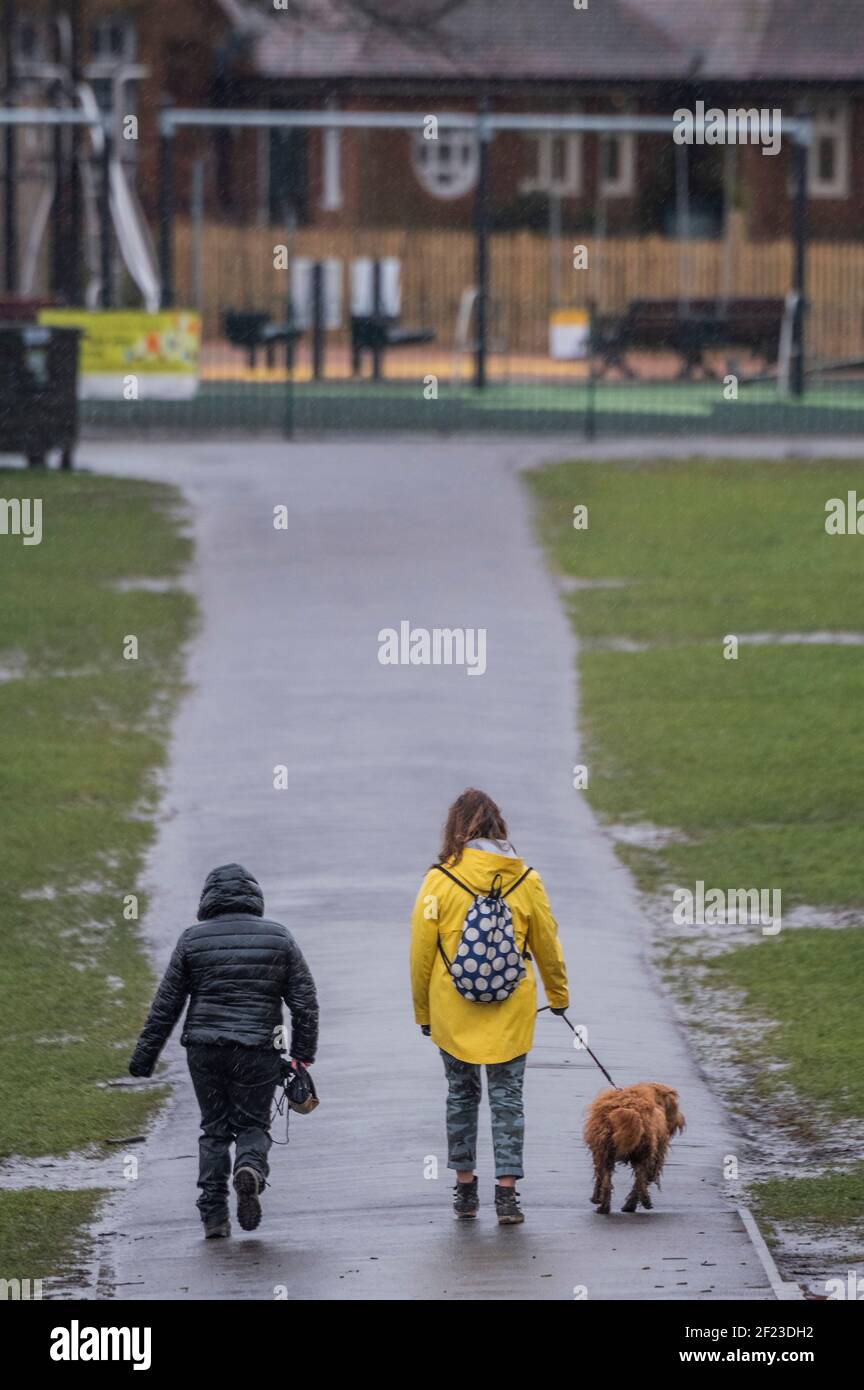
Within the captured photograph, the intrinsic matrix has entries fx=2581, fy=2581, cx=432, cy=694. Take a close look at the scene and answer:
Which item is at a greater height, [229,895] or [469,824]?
[469,824]

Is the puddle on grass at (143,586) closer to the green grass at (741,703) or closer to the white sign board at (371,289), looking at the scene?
the green grass at (741,703)

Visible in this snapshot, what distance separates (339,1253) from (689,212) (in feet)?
141

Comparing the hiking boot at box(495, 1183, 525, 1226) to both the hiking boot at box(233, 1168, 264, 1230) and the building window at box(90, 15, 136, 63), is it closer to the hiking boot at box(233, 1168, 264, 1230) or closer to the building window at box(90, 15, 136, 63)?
the hiking boot at box(233, 1168, 264, 1230)

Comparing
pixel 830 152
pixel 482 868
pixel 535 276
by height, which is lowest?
pixel 482 868

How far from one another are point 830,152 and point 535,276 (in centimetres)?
1081

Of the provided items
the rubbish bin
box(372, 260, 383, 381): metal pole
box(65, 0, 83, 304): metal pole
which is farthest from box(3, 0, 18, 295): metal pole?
the rubbish bin

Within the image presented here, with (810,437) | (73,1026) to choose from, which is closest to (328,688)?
(73,1026)

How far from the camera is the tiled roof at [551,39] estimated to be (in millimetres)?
47719

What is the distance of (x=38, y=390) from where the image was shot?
2620 cm

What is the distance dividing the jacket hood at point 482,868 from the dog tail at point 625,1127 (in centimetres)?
80

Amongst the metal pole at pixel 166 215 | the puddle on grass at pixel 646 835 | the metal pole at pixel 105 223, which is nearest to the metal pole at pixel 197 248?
the metal pole at pixel 105 223

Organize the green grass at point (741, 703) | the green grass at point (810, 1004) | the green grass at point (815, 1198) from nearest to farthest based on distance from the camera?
the green grass at point (815, 1198), the green grass at point (810, 1004), the green grass at point (741, 703)

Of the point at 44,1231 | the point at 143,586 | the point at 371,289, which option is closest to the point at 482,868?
the point at 44,1231

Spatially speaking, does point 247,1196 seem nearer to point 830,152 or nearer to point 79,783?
point 79,783
